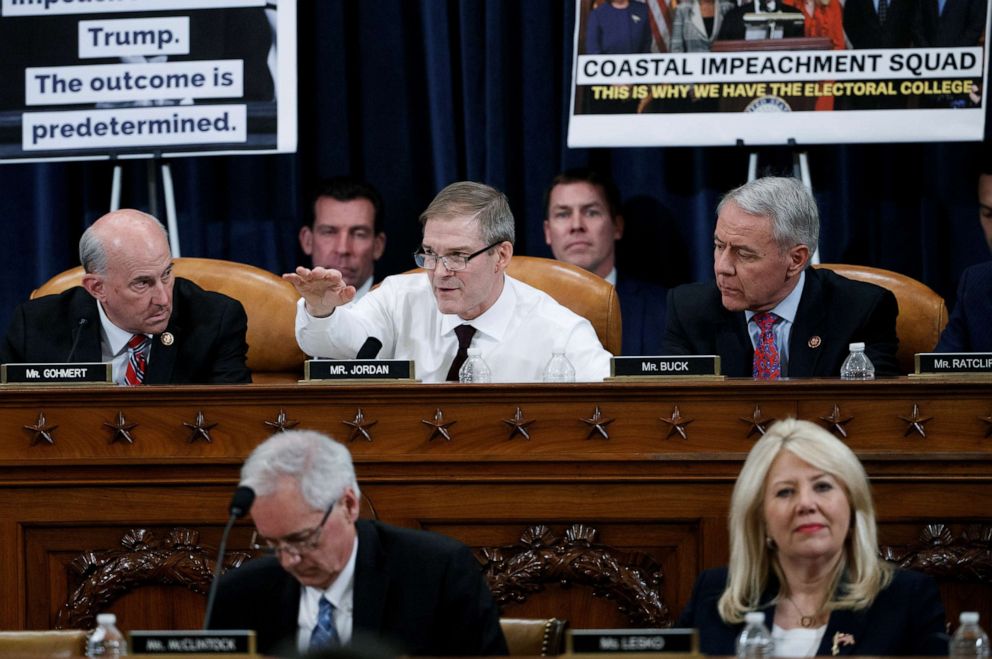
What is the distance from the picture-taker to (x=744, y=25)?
5535 mm

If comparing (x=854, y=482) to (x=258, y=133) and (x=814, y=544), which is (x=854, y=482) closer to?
(x=814, y=544)

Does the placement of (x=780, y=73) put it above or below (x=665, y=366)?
above

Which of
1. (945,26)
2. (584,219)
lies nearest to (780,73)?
(945,26)

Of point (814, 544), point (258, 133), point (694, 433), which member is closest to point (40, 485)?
point (694, 433)

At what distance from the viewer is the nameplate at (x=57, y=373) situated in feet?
12.5

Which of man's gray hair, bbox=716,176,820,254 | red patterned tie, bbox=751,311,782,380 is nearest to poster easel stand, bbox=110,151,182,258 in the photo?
man's gray hair, bbox=716,176,820,254

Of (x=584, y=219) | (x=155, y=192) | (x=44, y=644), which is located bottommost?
(x=44, y=644)

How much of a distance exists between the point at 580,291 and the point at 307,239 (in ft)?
5.11

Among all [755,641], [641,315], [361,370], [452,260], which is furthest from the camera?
[641,315]

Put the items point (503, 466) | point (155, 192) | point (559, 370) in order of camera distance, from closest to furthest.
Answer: point (503, 466) → point (559, 370) → point (155, 192)

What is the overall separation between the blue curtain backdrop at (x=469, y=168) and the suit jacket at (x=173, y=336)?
4.96ft

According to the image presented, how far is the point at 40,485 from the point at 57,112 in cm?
243

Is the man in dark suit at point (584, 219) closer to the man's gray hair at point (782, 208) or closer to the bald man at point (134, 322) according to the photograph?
the man's gray hair at point (782, 208)

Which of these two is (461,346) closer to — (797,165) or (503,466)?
(503,466)
